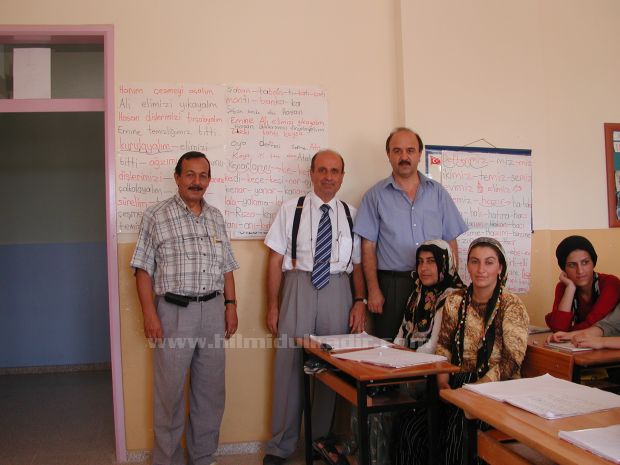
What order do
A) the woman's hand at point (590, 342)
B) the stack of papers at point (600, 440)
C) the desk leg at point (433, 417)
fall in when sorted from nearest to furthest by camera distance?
the stack of papers at point (600, 440) < the desk leg at point (433, 417) < the woman's hand at point (590, 342)

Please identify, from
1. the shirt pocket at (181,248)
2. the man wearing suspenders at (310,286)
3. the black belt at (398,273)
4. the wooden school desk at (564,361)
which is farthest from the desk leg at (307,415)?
the wooden school desk at (564,361)

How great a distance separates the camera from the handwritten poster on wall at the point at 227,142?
312cm

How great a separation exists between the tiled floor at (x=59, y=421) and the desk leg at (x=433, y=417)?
112 centimetres

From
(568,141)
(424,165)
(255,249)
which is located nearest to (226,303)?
(255,249)

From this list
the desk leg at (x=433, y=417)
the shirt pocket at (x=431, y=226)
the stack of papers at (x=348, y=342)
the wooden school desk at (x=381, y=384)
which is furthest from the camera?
the shirt pocket at (x=431, y=226)

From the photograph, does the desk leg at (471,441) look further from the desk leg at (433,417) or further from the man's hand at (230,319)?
the man's hand at (230,319)

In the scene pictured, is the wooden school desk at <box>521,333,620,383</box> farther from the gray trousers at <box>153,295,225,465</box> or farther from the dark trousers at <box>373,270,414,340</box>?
the gray trousers at <box>153,295,225,465</box>

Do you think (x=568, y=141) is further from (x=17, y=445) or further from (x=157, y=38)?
(x=17, y=445)

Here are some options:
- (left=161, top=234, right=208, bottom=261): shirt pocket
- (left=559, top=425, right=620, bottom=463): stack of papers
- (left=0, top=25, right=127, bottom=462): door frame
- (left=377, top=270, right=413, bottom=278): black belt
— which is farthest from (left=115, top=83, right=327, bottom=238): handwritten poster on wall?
(left=559, top=425, right=620, bottom=463): stack of papers

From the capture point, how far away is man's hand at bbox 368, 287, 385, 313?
2959 millimetres

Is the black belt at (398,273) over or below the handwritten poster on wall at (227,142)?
below

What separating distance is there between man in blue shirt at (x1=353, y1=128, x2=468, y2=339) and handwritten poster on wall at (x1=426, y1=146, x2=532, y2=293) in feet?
1.04

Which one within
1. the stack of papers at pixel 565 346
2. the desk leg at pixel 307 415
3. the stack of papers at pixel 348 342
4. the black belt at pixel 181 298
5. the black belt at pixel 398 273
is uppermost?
the black belt at pixel 398 273

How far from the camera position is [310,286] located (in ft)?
9.71
